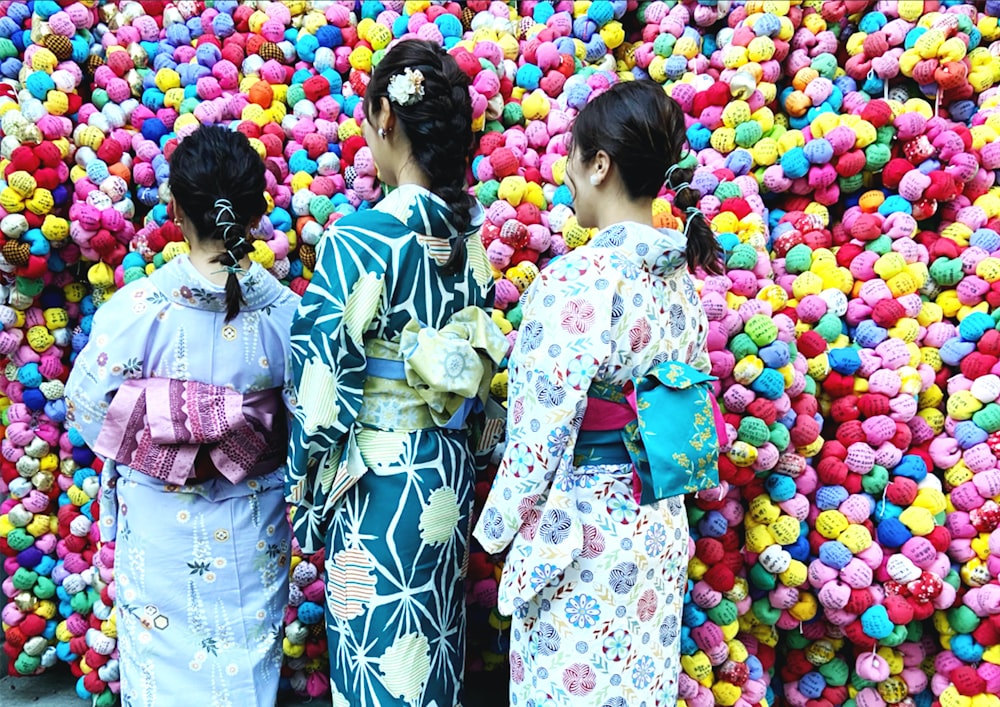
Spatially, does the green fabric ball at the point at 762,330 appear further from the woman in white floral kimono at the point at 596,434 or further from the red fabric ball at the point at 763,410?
the woman in white floral kimono at the point at 596,434

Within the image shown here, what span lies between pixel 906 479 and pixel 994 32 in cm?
170

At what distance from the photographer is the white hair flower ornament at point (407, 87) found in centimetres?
195

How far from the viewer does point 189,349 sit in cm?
217

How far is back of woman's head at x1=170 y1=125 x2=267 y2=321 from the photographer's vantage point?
2098mm

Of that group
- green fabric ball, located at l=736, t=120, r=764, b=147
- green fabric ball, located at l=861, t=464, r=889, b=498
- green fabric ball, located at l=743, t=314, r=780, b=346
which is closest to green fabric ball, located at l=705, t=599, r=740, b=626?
green fabric ball, located at l=861, t=464, r=889, b=498

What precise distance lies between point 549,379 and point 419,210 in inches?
23.9

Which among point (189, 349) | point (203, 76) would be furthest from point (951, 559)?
point (203, 76)

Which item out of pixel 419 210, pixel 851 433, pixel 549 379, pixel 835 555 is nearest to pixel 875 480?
pixel 851 433

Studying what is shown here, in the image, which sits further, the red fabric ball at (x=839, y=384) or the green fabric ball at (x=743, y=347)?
the red fabric ball at (x=839, y=384)

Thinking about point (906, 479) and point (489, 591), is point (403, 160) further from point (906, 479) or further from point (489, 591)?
point (906, 479)

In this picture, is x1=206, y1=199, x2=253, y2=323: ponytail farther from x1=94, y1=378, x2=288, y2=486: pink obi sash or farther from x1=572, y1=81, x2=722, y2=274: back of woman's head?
x1=572, y1=81, x2=722, y2=274: back of woman's head

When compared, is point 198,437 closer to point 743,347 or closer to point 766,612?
point 743,347

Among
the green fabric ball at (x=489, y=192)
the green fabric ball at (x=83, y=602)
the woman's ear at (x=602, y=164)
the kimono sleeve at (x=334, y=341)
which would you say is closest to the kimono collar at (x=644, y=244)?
the woman's ear at (x=602, y=164)

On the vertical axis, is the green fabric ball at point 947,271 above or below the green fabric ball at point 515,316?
below
